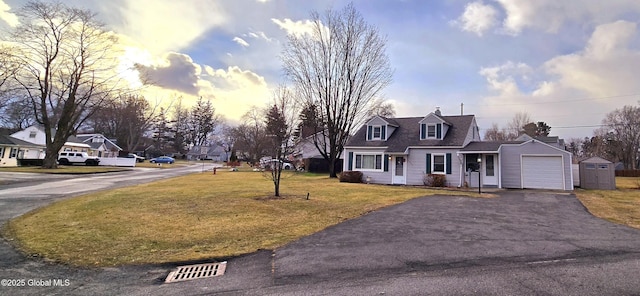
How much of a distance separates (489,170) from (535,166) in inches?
98.6

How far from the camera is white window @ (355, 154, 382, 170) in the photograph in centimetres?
2289

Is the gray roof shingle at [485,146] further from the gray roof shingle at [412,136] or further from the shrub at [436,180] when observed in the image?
the shrub at [436,180]

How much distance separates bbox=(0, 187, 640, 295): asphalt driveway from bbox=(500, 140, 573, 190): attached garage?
1254 centimetres

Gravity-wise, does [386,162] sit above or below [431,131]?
below

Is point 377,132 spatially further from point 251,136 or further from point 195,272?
point 251,136

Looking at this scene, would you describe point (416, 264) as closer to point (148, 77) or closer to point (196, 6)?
point (196, 6)

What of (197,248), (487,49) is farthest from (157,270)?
(487,49)

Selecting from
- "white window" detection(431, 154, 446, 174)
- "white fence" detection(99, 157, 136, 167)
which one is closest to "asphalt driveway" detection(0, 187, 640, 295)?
"white window" detection(431, 154, 446, 174)

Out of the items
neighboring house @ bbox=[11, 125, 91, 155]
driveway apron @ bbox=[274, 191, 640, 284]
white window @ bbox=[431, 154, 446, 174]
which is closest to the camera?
driveway apron @ bbox=[274, 191, 640, 284]

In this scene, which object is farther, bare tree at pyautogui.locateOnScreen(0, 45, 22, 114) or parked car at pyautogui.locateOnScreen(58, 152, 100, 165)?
parked car at pyautogui.locateOnScreen(58, 152, 100, 165)

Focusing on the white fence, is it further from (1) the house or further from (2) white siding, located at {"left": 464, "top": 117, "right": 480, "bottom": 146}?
(2) white siding, located at {"left": 464, "top": 117, "right": 480, "bottom": 146}

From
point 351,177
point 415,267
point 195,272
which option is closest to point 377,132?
point 351,177

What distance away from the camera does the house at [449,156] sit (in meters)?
18.5

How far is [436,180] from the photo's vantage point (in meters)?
19.9
